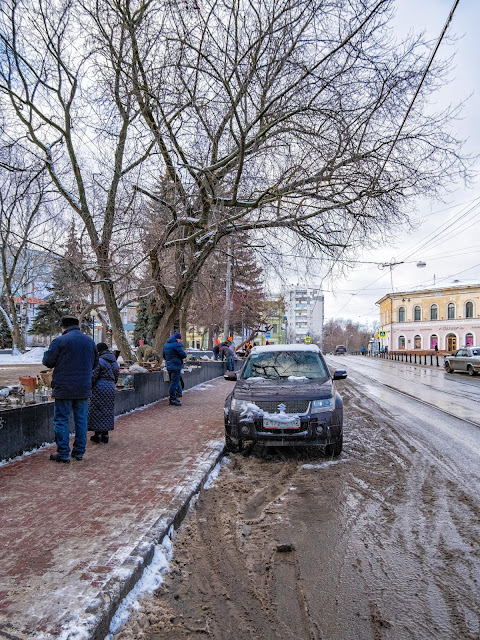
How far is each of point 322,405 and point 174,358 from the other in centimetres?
598

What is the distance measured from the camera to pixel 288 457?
709 cm

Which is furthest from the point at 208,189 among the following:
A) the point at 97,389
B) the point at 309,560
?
the point at 309,560

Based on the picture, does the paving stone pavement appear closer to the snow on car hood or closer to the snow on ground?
→ the snow on car hood

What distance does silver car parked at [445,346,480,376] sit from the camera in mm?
28094

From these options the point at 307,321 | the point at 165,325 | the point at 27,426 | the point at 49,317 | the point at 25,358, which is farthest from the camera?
the point at 307,321

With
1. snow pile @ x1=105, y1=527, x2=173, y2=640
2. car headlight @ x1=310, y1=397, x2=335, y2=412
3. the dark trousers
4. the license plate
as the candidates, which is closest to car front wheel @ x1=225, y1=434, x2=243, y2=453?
the license plate

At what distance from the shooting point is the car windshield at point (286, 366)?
26.2 feet

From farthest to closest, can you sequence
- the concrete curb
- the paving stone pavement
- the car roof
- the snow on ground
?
the snow on ground → the car roof → the paving stone pavement → the concrete curb

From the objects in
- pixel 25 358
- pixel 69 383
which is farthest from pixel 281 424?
pixel 25 358

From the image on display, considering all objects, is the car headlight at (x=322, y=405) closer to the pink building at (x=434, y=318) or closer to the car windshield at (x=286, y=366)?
the car windshield at (x=286, y=366)

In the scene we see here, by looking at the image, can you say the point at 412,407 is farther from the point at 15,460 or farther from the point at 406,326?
the point at 406,326

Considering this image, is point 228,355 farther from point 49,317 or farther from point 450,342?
point 450,342

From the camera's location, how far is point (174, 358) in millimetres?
12164

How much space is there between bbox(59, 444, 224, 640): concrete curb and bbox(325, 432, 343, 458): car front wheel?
2709 millimetres
